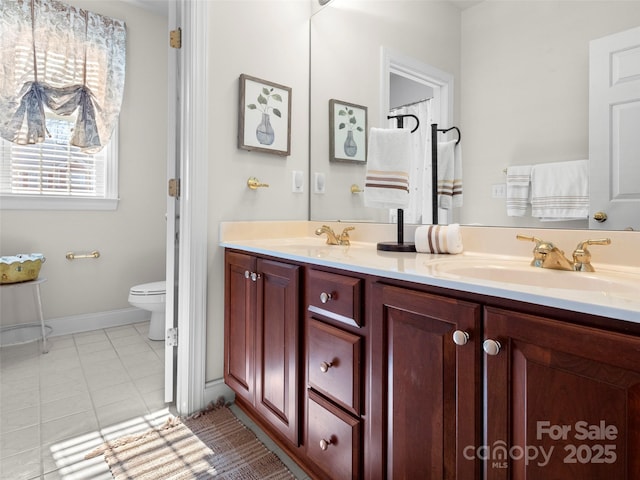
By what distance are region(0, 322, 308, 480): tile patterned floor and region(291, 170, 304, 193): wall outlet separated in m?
1.18

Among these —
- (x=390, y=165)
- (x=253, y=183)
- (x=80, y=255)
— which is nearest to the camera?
(x=390, y=165)

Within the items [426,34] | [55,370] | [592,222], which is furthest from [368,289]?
[55,370]

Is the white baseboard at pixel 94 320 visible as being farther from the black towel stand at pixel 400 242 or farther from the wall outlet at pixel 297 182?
the black towel stand at pixel 400 242

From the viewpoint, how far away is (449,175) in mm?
1430

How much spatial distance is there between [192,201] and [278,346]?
2.54 ft

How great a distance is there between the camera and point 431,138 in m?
1.48

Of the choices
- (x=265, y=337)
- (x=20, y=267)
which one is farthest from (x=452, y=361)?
(x=20, y=267)

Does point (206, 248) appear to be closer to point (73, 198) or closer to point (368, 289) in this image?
point (368, 289)

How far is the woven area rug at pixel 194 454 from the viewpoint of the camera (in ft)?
4.27

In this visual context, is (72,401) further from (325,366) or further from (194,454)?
(325,366)

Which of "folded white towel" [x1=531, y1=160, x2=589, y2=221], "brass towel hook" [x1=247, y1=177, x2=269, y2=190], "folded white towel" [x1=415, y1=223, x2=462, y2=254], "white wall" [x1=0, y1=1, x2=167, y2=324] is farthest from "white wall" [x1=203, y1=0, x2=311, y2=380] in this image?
"white wall" [x1=0, y1=1, x2=167, y2=324]

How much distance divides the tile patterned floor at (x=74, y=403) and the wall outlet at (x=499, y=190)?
4.01 feet

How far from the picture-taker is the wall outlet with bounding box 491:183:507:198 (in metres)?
1.26

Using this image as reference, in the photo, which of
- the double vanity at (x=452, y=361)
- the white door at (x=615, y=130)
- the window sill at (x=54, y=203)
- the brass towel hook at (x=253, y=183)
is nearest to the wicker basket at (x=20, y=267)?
the window sill at (x=54, y=203)
